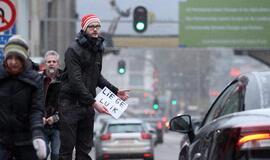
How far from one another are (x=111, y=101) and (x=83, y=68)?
0.70m

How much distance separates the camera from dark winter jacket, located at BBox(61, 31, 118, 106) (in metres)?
8.87

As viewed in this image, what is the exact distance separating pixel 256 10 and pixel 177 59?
76720 mm

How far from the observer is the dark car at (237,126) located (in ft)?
18.2

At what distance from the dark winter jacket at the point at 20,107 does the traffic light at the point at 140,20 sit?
2322 cm

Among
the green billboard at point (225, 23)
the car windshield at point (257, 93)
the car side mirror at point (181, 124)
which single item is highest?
the car windshield at point (257, 93)

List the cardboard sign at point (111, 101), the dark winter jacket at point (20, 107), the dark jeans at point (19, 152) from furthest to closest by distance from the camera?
1. the cardboard sign at point (111, 101)
2. the dark jeans at point (19, 152)
3. the dark winter jacket at point (20, 107)

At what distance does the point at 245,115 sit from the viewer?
19.2 feet

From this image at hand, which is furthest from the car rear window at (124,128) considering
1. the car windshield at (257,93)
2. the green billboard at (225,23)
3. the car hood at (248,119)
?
the car hood at (248,119)

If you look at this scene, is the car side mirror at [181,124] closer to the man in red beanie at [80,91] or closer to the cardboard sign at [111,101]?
the man in red beanie at [80,91]


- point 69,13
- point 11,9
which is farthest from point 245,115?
point 69,13

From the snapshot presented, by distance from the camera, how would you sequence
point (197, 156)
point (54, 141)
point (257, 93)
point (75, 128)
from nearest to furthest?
point (257, 93) → point (197, 156) → point (75, 128) → point (54, 141)

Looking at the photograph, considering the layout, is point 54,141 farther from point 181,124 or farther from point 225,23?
point 225,23

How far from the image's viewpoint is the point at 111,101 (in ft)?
31.6

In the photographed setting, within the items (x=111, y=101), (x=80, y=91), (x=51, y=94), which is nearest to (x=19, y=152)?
(x=80, y=91)
